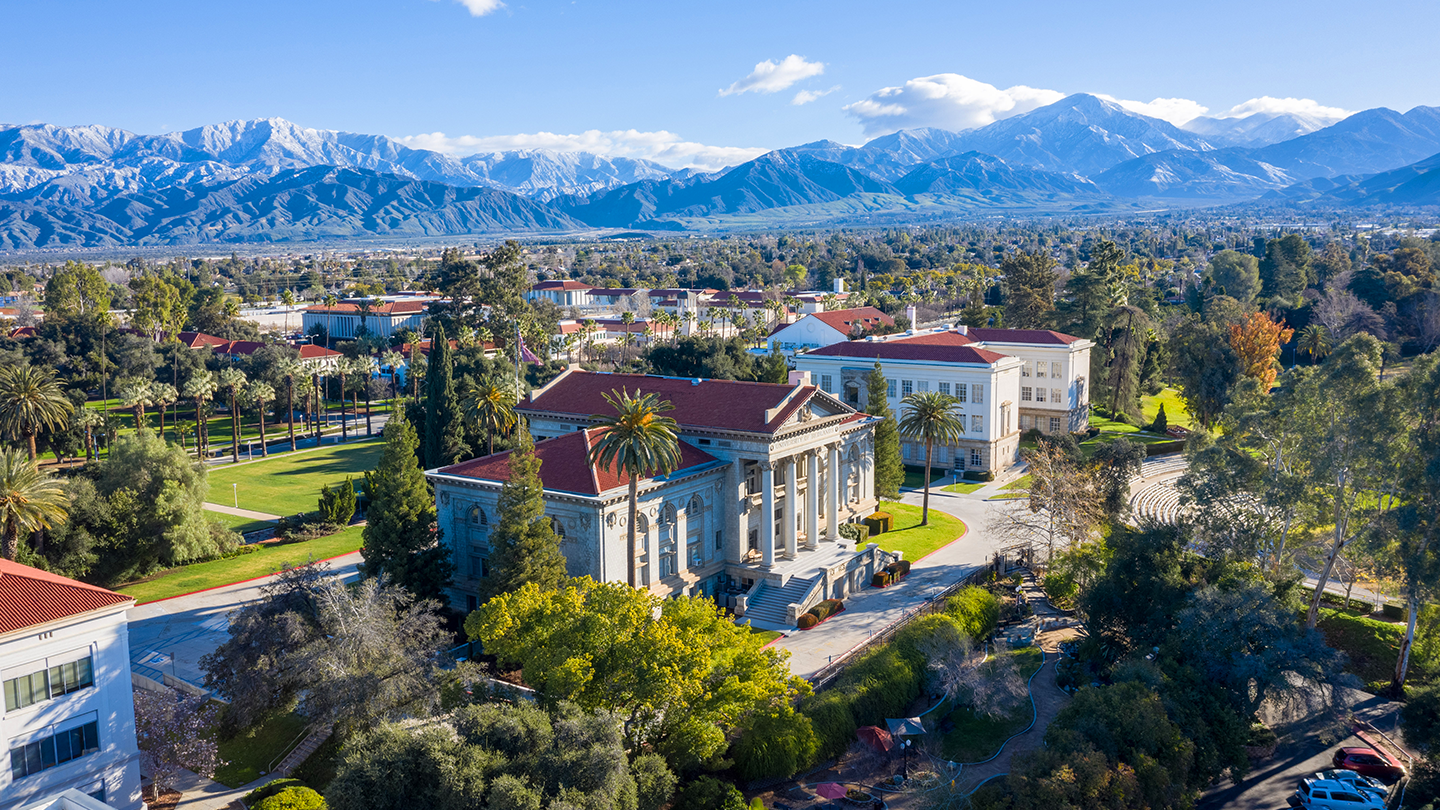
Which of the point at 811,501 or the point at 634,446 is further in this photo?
the point at 811,501

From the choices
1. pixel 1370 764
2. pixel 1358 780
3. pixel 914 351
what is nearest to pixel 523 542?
pixel 1358 780

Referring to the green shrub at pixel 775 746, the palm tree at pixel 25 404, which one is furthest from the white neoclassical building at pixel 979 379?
the palm tree at pixel 25 404

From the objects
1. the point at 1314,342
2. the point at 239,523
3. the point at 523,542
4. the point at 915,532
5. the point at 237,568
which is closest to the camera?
the point at 523,542

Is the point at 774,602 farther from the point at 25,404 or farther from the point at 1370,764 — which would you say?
the point at 25,404

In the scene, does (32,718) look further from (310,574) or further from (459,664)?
(459,664)

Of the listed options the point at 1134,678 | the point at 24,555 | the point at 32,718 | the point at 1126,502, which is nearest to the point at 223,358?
the point at 24,555

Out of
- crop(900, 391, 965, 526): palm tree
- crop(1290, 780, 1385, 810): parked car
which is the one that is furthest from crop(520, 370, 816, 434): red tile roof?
crop(1290, 780, 1385, 810): parked car

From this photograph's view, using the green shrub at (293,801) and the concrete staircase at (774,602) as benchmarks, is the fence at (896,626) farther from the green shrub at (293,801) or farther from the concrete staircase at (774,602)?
the green shrub at (293,801)
